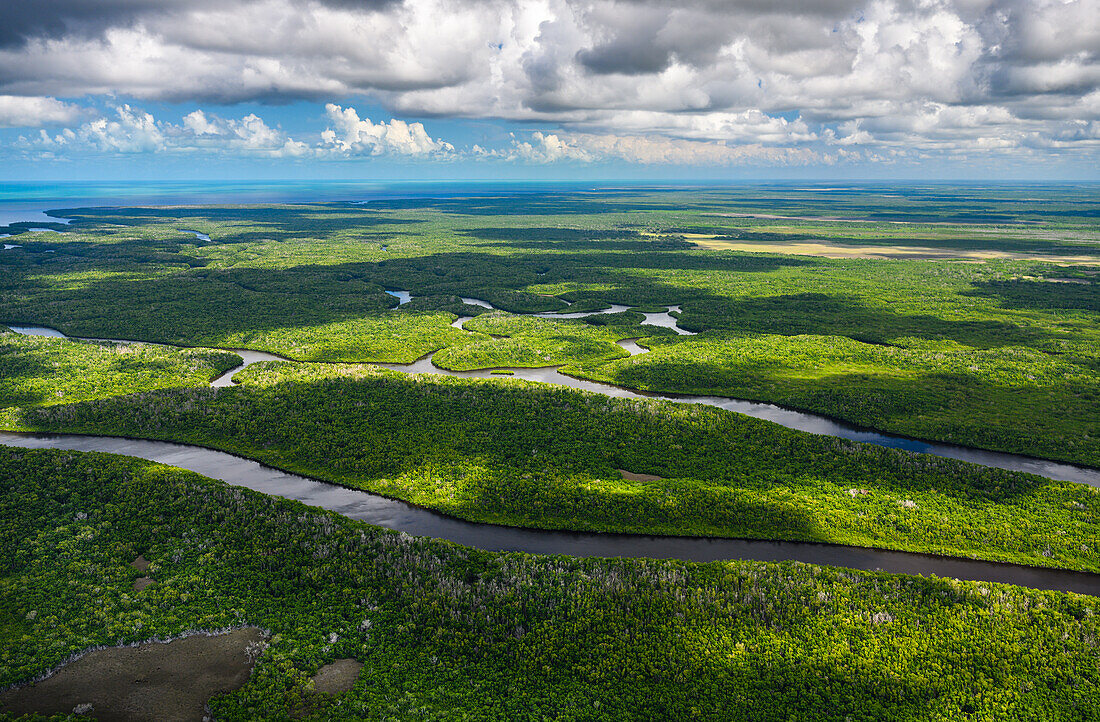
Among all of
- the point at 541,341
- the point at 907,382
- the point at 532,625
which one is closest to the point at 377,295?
the point at 541,341

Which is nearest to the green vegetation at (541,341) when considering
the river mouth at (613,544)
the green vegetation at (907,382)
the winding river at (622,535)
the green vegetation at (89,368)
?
the green vegetation at (907,382)

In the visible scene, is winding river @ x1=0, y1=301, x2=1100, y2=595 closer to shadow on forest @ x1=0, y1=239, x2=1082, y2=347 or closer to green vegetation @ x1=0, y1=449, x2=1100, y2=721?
green vegetation @ x1=0, y1=449, x2=1100, y2=721

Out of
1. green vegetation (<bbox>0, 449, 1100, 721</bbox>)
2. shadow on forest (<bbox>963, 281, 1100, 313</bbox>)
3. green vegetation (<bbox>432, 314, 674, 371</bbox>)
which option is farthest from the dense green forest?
green vegetation (<bbox>0, 449, 1100, 721</bbox>)

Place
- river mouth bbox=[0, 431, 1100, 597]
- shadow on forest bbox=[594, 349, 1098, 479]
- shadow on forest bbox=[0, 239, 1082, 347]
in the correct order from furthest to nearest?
shadow on forest bbox=[0, 239, 1082, 347]
shadow on forest bbox=[594, 349, 1098, 479]
river mouth bbox=[0, 431, 1100, 597]

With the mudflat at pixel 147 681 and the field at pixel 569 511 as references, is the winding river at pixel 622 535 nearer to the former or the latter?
the field at pixel 569 511

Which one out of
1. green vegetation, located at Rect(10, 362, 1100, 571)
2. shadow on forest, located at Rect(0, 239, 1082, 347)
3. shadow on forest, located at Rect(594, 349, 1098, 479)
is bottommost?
green vegetation, located at Rect(10, 362, 1100, 571)

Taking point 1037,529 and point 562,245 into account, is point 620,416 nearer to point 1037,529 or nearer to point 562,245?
point 1037,529

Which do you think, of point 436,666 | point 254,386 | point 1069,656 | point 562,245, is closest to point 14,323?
point 254,386
